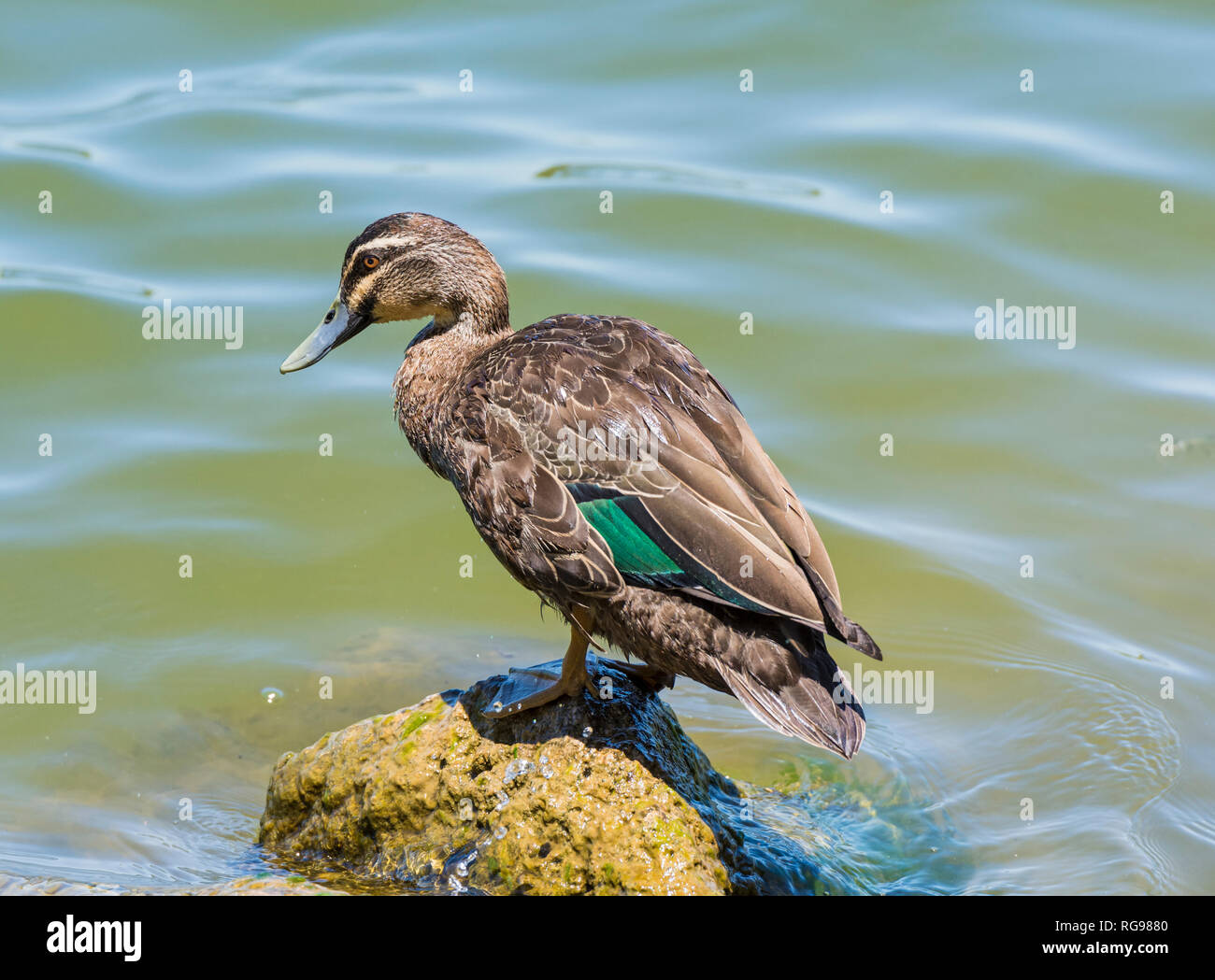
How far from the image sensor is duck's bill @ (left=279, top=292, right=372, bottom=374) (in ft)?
19.2

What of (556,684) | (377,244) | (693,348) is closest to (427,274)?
(377,244)

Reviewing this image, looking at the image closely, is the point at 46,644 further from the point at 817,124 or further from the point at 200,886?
the point at 817,124

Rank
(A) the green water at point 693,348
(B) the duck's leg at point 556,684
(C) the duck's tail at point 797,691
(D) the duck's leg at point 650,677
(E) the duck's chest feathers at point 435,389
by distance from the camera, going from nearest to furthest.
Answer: (C) the duck's tail at point 797,691 < (B) the duck's leg at point 556,684 < (D) the duck's leg at point 650,677 < (E) the duck's chest feathers at point 435,389 < (A) the green water at point 693,348

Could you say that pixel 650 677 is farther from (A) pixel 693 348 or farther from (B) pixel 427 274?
(A) pixel 693 348

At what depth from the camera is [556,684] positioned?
477 centimetres

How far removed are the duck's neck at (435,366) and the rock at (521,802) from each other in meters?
1.04

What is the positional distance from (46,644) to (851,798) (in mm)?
4097

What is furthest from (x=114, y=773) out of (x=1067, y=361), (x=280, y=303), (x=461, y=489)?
(x=1067, y=361)

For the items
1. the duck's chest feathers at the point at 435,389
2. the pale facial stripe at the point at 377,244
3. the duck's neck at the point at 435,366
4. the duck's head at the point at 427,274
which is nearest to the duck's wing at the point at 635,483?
the duck's chest feathers at the point at 435,389

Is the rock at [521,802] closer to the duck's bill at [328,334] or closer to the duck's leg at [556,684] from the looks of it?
the duck's leg at [556,684]

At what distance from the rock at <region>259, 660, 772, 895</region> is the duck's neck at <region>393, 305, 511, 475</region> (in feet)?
3.40

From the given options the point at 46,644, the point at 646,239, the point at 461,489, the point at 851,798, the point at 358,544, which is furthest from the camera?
the point at 646,239

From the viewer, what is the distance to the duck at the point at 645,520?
4.41 m

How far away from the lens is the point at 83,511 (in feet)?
26.1
